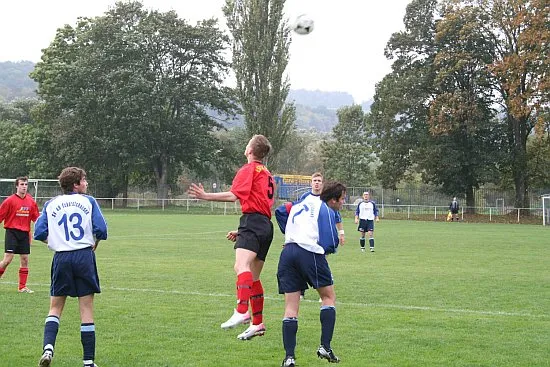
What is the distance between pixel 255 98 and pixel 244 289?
55.1 m

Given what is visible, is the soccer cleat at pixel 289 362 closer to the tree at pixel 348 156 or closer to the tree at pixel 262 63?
the tree at pixel 262 63

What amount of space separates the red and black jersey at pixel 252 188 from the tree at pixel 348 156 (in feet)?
243

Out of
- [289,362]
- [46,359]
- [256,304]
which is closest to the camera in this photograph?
[46,359]

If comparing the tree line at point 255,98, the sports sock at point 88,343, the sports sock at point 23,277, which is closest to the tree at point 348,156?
the tree line at point 255,98

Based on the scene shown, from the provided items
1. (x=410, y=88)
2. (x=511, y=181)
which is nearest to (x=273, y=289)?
(x=410, y=88)

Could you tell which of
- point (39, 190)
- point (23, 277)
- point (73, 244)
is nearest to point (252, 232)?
point (73, 244)

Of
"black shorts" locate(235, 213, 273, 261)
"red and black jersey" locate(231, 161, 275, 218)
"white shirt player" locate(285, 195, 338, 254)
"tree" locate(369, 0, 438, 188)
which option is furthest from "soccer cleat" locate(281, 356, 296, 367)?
"tree" locate(369, 0, 438, 188)

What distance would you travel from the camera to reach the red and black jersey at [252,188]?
7.80 metres

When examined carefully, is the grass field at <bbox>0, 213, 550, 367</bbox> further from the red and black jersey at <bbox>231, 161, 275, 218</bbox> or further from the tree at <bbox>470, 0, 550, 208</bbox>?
the tree at <bbox>470, 0, 550, 208</bbox>

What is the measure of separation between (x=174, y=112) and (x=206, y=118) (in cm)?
304

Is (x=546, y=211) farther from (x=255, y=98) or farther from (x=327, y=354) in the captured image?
(x=327, y=354)

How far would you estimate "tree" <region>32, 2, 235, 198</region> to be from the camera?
62656 millimetres

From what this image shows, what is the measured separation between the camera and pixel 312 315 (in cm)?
1046

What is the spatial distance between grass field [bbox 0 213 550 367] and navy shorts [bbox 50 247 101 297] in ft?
2.80
